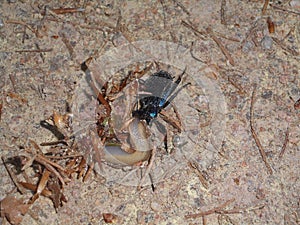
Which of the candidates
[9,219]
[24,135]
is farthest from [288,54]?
[9,219]

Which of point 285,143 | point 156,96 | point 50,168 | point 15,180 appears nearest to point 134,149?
point 156,96

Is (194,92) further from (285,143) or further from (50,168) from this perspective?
(50,168)

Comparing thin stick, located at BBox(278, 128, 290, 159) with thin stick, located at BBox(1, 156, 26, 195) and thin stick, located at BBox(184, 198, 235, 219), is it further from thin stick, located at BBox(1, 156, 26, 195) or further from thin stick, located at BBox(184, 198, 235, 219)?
thin stick, located at BBox(1, 156, 26, 195)

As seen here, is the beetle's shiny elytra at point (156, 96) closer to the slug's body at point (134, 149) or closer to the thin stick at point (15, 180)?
the slug's body at point (134, 149)

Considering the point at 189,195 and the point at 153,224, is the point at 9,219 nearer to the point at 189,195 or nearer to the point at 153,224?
the point at 153,224

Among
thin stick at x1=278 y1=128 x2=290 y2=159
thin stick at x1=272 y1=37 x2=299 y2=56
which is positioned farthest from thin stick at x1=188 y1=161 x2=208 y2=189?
thin stick at x1=272 y1=37 x2=299 y2=56

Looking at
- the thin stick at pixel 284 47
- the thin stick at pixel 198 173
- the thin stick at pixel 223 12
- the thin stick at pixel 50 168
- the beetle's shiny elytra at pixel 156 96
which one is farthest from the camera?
the thin stick at pixel 223 12

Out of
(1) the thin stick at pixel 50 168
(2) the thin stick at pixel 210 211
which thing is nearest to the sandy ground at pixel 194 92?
(2) the thin stick at pixel 210 211

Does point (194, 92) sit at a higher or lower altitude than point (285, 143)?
higher
